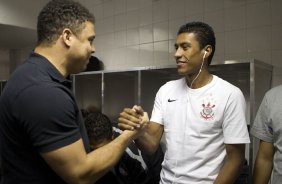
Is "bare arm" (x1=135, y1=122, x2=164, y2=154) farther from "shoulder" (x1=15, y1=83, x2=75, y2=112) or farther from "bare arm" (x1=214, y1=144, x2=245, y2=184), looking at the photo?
"shoulder" (x1=15, y1=83, x2=75, y2=112)

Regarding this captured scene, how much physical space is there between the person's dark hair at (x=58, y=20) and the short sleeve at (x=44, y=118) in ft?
0.69

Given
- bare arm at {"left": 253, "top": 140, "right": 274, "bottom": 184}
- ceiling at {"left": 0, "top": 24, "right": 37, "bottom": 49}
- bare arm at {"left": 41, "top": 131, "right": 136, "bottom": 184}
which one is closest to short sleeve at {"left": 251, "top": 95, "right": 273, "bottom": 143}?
bare arm at {"left": 253, "top": 140, "right": 274, "bottom": 184}

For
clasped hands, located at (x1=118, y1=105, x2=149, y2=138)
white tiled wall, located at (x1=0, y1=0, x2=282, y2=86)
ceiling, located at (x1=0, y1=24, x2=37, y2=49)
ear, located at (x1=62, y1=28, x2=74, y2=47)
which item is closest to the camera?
ear, located at (x1=62, y1=28, x2=74, y2=47)

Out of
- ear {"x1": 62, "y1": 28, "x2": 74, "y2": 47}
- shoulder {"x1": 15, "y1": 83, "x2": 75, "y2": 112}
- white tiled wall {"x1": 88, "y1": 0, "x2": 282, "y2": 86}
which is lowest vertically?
shoulder {"x1": 15, "y1": 83, "x2": 75, "y2": 112}

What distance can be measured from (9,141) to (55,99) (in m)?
0.22

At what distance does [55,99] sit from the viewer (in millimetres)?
864

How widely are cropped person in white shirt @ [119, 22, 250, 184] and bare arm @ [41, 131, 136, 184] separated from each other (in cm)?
26

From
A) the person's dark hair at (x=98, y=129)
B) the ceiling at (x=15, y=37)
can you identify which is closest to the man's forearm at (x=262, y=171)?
the person's dark hair at (x=98, y=129)

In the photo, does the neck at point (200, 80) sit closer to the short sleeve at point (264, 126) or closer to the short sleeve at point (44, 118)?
the short sleeve at point (264, 126)

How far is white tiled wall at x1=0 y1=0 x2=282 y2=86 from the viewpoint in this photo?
7.37ft

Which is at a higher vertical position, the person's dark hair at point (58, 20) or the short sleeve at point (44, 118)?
the person's dark hair at point (58, 20)

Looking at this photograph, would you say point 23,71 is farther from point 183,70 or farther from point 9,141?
point 183,70

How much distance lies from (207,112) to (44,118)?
82 centimetres

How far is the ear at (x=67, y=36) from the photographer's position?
983 millimetres
